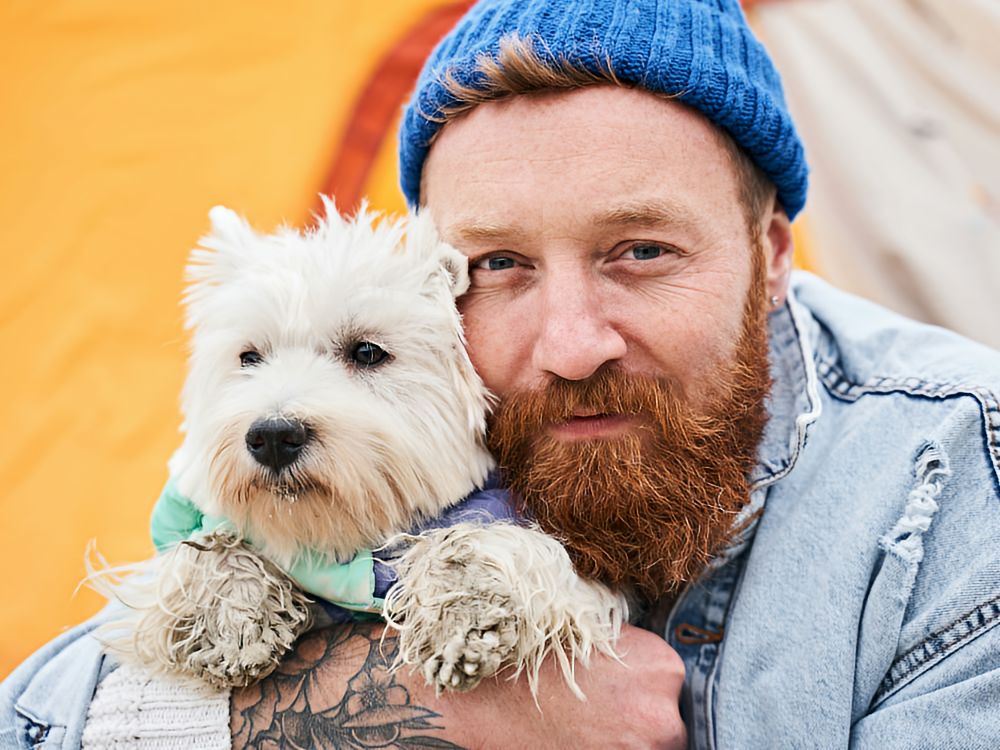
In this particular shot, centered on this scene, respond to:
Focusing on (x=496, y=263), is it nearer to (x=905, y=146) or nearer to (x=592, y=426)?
(x=592, y=426)

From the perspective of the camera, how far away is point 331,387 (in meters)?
1.62

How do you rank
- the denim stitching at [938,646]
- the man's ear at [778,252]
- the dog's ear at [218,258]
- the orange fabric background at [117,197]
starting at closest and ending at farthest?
the denim stitching at [938,646]
the dog's ear at [218,258]
the man's ear at [778,252]
the orange fabric background at [117,197]

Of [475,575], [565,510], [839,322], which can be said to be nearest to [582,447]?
[565,510]

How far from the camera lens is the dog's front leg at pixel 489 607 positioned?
1465mm

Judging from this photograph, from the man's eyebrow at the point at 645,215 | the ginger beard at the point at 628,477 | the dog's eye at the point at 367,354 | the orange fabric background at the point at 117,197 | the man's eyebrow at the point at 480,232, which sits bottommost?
the orange fabric background at the point at 117,197

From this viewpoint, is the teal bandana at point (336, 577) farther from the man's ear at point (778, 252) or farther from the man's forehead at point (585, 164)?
the man's ear at point (778, 252)

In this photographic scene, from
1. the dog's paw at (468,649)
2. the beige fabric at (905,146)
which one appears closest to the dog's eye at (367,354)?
the dog's paw at (468,649)

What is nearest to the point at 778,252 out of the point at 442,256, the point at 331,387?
the point at 442,256

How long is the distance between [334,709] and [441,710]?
220mm

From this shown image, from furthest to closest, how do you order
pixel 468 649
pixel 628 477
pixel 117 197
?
pixel 117 197
pixel 628 477
pixel 468 649

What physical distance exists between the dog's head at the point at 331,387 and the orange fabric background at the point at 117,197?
1.75 meters

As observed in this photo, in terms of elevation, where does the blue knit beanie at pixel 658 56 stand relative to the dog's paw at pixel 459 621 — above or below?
above

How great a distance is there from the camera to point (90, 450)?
3.32 metres

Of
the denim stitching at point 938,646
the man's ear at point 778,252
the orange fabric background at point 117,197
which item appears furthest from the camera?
the orange fabric background at point 117,197
